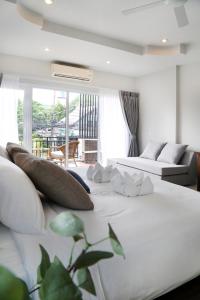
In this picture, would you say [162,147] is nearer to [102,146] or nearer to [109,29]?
[102,146]

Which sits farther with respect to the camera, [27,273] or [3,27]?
[3,27]

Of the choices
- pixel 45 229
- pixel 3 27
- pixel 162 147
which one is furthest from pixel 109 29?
pixel 45 229

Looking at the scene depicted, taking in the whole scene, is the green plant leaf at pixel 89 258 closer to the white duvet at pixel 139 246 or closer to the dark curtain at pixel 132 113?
the white duvet at pixel 139 246

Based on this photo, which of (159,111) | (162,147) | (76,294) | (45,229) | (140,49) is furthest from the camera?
(159,111)

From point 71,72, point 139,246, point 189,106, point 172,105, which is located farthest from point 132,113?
point 139,246

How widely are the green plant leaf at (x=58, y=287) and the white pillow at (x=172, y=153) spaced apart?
4.41m

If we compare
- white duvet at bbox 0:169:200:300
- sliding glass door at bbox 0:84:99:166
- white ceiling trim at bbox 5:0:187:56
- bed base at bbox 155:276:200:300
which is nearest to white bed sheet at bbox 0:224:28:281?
white duvet at bbox 0:169:200:300

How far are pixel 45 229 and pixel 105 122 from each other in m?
4.87

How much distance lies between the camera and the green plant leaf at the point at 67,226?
1.40 feet

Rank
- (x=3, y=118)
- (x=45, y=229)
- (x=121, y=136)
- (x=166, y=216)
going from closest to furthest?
(x=45, y=229) → (x=166, y=216) → (x=3, y=118) → (x=121, y=136)

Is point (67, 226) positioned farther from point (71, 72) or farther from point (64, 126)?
point (64, 126)

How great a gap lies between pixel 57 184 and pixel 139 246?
0.61m

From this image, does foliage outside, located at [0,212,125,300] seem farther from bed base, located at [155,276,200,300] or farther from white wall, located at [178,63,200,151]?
white wall, located at [178,63,200,151]

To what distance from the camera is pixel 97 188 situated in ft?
7.02
